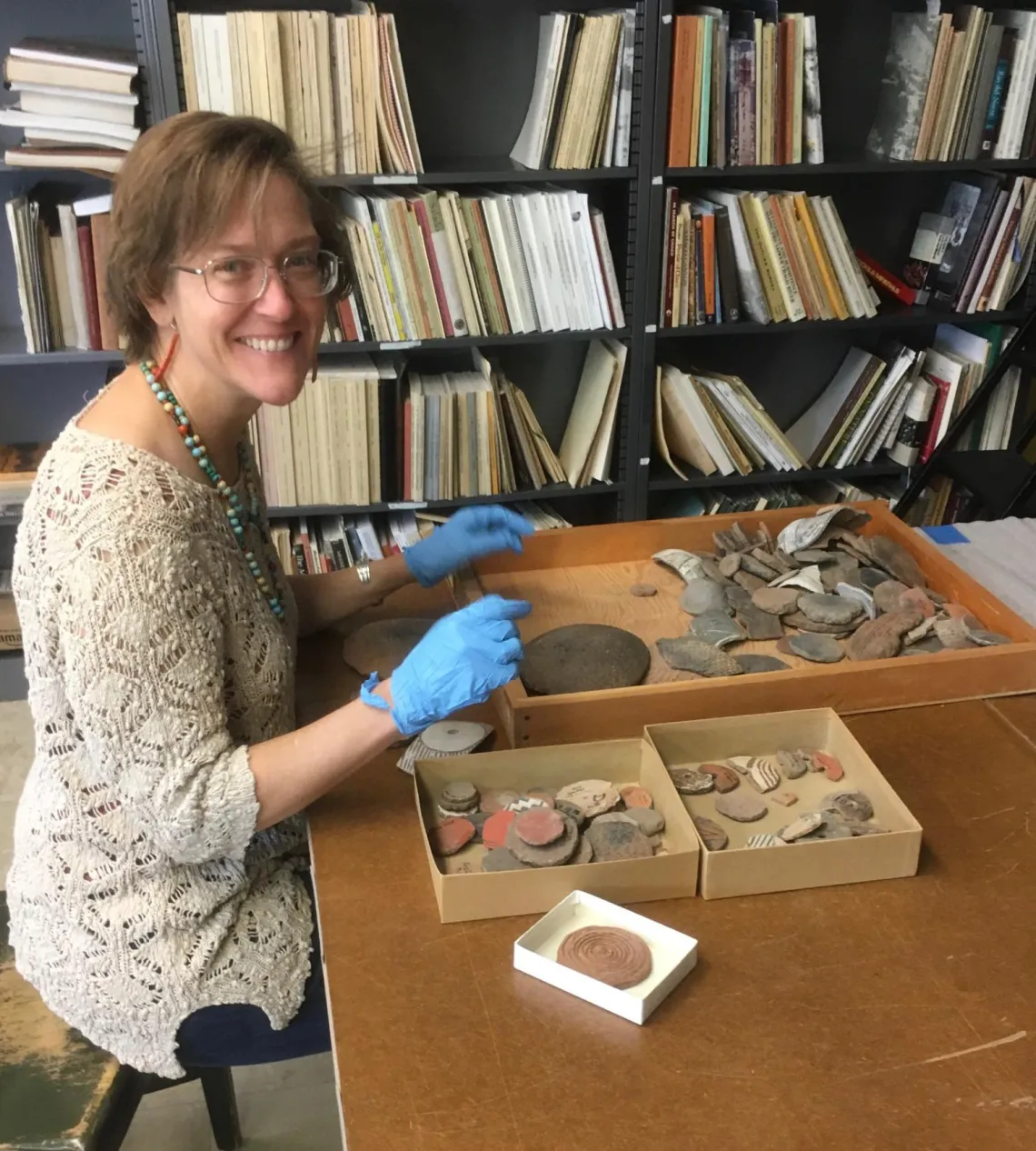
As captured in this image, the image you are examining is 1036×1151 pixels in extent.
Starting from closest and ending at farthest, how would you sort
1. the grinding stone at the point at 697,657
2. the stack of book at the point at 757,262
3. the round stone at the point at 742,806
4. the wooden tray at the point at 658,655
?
1. the round stone at the point at 742,806
2. the wooden tray at the point at 658,655
3. the grinding stone at the point at 697,657
4. the stack of book at the point at 757,262

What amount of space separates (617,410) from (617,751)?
5.53 ft

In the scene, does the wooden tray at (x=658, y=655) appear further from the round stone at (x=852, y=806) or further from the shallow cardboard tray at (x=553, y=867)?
the round stone at (x=852, y=806)

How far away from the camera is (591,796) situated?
1.19 meters

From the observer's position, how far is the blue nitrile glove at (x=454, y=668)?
1134 millimetres

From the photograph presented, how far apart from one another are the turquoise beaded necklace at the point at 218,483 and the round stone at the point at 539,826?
41 cm

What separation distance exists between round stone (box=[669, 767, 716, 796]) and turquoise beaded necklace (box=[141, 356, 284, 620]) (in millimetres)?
505

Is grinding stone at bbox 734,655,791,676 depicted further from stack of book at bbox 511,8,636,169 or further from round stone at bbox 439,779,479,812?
stack of book at bbox 511,8,636,169

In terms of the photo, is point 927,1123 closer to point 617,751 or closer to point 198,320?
point 617,751

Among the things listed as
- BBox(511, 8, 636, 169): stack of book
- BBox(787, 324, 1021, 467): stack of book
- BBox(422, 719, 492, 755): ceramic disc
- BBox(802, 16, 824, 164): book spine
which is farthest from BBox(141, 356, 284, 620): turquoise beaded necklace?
BBox(787, 324, 1021, 467): stack of book

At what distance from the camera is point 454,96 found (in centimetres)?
270

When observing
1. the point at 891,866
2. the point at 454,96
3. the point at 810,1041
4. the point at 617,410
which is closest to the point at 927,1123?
the point at 810,1041

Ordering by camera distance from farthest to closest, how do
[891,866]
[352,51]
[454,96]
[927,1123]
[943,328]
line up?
[943,328] < [454,96] < [352,51] < [891,866] < [927,1123]

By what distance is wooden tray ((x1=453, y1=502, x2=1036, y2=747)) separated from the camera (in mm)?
1313

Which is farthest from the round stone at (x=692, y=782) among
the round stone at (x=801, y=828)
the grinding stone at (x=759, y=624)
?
the grinding stone at (x=759, y=624)
